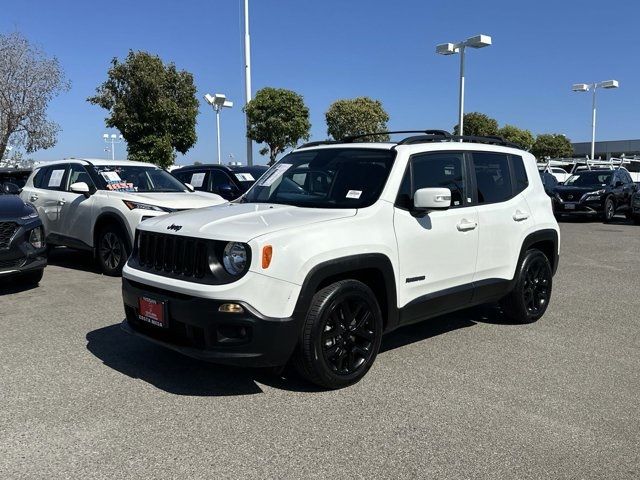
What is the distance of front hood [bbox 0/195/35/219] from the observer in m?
6.98

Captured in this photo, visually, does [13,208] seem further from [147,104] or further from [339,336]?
[147,104]

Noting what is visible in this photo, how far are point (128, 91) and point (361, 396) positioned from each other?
766 inches

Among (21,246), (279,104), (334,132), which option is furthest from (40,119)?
(334,132)

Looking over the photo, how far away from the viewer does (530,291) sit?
5852mm

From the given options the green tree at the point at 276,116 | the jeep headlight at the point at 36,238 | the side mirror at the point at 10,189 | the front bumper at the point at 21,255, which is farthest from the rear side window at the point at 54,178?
the green tree at the point at 276,116

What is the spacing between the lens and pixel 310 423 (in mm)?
3559

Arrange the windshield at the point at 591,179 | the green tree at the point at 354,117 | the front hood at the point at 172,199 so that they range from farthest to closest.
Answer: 1. the green tree at the point at 354,117
2. the windshield at the point at 591,179
3. the front hood at the point at 172,199

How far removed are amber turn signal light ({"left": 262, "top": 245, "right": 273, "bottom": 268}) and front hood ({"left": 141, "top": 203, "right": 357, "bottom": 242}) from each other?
0.11 m

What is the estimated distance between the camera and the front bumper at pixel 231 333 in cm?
360

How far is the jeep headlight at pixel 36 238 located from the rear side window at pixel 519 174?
569 cm

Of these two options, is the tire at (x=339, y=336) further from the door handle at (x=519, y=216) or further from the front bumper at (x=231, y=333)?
the door handle at (x=519, y=216)

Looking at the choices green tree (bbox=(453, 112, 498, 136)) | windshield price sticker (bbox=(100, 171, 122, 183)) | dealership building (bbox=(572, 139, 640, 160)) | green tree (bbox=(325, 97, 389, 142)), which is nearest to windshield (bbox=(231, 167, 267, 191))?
windshield price sticker (bbox=(100, 171, 122, 183))

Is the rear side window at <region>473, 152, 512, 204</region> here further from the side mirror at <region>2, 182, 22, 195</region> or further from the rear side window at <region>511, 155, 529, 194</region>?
the side mirror at <region>2, 182, 22, 195</region>

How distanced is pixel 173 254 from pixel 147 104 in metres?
18.3
